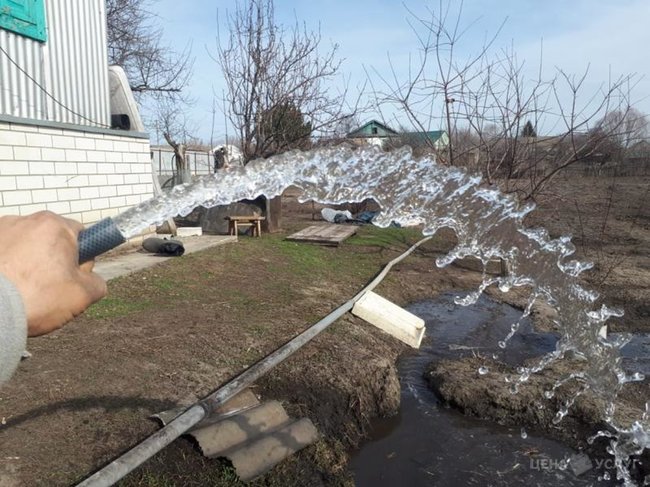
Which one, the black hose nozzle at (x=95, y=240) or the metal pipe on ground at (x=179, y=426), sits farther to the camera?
the metal pipe on ground at (x=179, y=426)

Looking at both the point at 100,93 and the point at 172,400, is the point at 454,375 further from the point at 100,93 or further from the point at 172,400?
the point at 100,93

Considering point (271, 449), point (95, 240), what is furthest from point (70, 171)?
point (95, 240)

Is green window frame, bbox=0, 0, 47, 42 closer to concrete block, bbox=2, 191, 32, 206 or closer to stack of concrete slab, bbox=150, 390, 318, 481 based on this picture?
concrete block, bbox=2, 191, 32, 206

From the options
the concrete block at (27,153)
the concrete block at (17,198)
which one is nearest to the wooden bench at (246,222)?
the concrete block at (27,153)

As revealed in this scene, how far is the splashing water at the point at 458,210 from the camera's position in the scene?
2.49 meters

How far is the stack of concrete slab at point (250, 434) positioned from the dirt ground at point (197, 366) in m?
0.07

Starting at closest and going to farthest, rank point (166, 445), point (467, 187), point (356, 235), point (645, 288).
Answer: point (166, 445)
point (467, 187)
point (645, 288)
point (356, 235)

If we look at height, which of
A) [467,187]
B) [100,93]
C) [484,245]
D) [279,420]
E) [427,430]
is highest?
[100,93]

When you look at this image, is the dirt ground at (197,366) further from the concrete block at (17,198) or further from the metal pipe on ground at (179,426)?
the concrete block at (17,198)

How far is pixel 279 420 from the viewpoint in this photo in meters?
3.86

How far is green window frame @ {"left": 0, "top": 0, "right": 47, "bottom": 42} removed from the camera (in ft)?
24.1

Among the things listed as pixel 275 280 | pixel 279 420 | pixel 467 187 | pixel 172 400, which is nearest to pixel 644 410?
pixel 467 187

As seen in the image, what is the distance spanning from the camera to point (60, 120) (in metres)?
8.58

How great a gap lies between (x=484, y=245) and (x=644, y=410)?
98.9 inches
